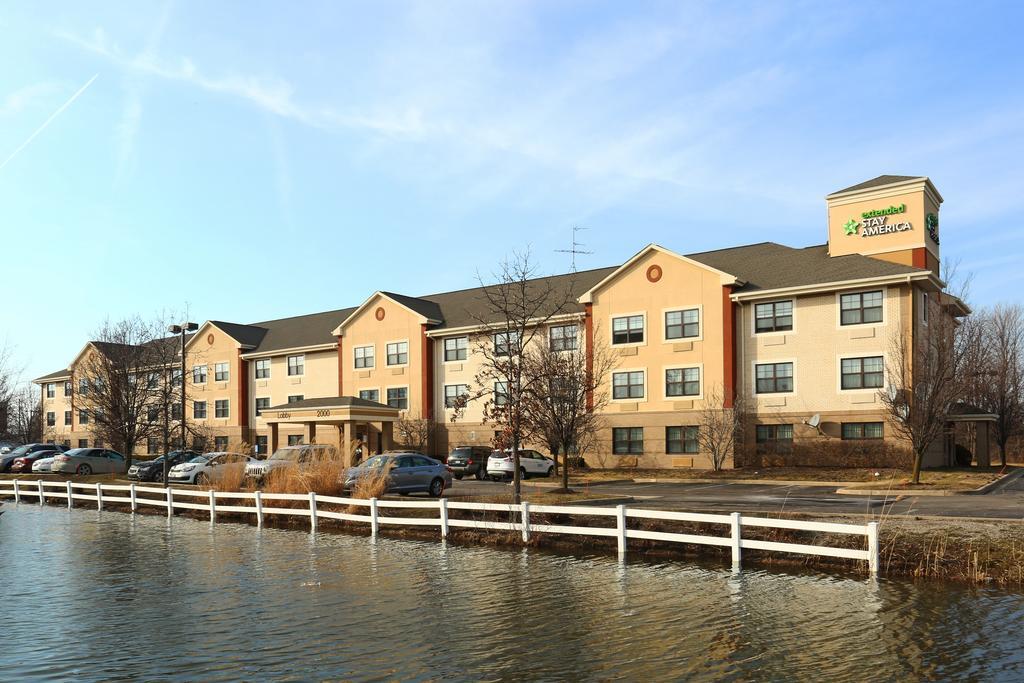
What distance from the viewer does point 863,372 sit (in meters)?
41.7

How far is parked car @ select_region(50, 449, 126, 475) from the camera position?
4834cm

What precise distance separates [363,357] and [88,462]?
733 inches

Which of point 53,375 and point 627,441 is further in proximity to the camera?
point 53,375

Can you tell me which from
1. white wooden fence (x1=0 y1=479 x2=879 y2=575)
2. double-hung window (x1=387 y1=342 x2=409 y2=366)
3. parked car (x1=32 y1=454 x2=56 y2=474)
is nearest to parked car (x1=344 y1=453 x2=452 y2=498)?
white wooden fence (x1=0 y1=479 x2=879 y2=575)

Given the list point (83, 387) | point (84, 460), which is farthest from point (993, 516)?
point (83, 387)

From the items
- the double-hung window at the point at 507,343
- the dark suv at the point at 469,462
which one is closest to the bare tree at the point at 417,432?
the double-hung window at the point at 507,343

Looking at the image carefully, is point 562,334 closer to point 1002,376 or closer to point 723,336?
point 723,336

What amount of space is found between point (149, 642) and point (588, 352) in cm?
3750

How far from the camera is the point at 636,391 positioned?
4838cm

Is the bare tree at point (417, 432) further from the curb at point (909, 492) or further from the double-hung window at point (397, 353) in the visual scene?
the curb at point (909, 492)

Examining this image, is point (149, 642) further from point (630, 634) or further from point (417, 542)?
point (417, 542)

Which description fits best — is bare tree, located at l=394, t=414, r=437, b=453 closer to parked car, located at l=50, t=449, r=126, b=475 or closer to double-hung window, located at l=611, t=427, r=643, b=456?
double-hung window, located at l=611, t=427, r=643, b=456

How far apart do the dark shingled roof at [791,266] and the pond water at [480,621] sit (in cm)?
2864

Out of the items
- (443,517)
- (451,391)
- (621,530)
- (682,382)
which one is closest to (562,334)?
(682,382)
